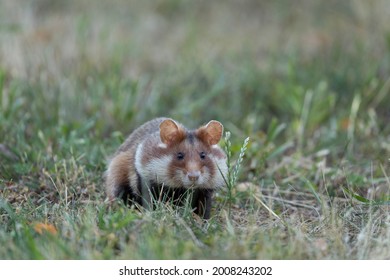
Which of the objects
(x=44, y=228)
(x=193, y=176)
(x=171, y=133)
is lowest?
(x=44, y=228)

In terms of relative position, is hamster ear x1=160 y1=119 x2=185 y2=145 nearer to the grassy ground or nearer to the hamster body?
the hamster body

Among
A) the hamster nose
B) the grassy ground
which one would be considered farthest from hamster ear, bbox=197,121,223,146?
the hamster nose

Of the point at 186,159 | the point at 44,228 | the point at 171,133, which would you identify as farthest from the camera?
the point at 171,133

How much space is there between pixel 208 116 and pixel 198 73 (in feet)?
3.03

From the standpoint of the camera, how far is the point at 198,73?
8672mm

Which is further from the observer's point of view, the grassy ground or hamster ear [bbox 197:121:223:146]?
hamster ear [bbox 197:121:223:146]

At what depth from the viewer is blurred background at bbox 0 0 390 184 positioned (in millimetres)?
6855

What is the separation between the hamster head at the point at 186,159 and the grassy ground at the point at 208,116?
169mm

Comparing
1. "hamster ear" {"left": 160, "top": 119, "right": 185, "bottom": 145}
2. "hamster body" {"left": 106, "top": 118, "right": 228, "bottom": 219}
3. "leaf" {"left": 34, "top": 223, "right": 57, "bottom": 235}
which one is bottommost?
"leaf" {"left": 34, "top": 223, "right": 57, "bottom": 235}

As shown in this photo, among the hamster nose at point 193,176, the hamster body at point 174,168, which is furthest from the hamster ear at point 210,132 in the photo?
the hamster nose at point 193,176

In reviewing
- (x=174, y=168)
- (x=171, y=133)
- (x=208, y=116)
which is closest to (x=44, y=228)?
(x=174, y=168)

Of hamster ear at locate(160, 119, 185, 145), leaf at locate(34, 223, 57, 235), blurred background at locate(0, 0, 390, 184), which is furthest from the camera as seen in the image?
blurred background at locate(0, 0, 390, 184)

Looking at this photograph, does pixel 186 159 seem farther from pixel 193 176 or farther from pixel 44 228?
pixel 44 228

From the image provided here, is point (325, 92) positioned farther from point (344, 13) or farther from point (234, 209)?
point (234, 209)
